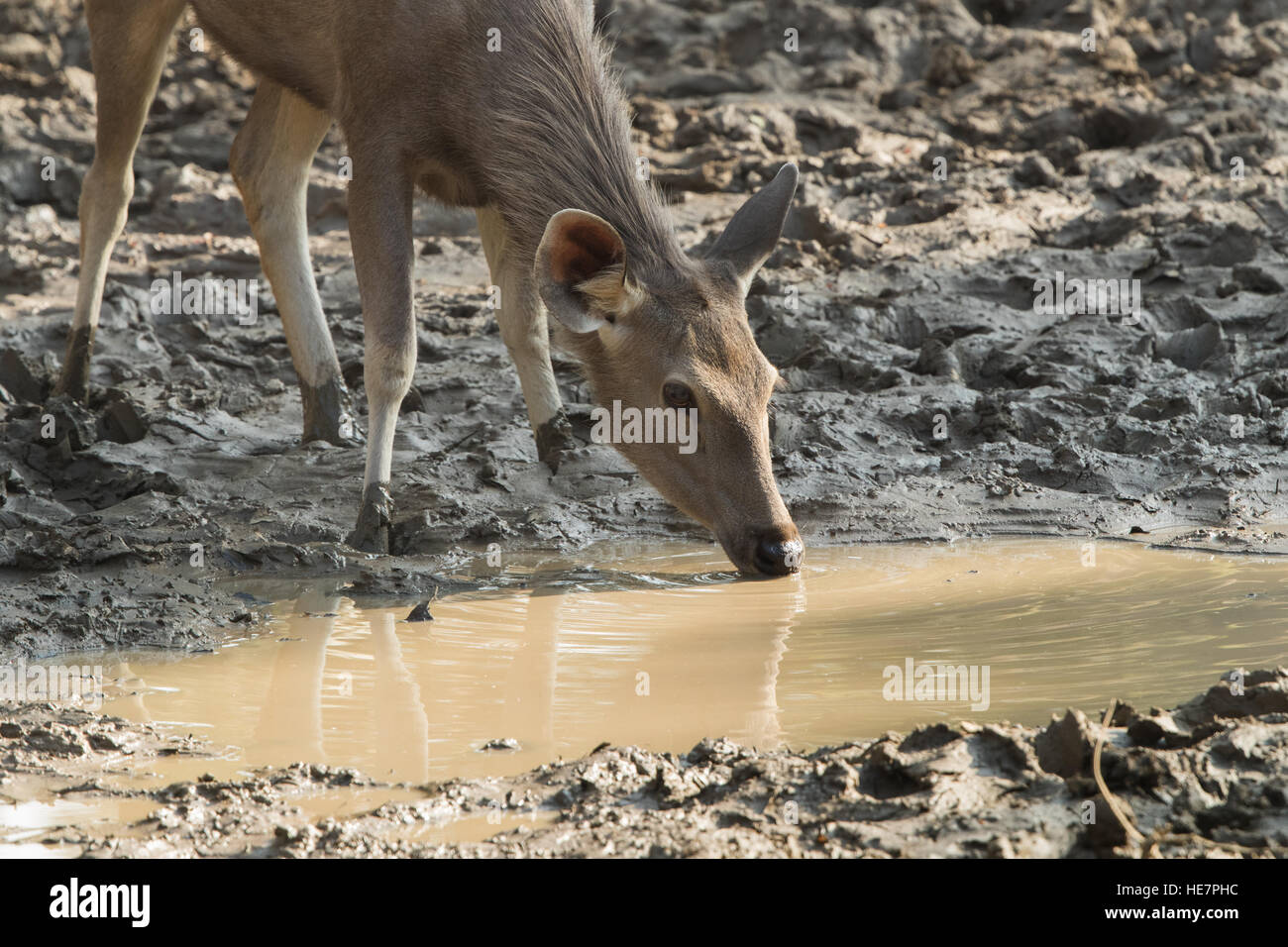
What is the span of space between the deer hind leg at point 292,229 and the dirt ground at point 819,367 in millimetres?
321

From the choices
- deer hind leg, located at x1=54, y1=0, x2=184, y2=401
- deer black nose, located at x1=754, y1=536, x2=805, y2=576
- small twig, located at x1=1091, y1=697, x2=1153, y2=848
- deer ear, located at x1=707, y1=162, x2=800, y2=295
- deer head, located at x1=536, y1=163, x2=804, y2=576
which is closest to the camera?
small twig, located at x1=1091, y1=697, x2=1153, y2=848

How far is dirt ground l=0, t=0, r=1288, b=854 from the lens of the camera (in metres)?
3.39

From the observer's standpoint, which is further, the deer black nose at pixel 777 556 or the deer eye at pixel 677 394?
the deer eye at pixel 677 394

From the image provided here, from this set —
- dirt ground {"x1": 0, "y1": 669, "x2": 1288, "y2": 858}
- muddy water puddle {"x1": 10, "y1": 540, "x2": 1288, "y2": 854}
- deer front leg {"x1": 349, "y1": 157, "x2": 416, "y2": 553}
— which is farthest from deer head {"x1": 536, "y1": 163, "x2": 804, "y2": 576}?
dirt ground {"x1": 0, "y1": 669, "x2": 1288, "y2": 858}

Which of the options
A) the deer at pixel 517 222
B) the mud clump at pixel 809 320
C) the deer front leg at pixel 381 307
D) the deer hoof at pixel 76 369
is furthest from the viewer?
the deer hoof at pixel 76 369

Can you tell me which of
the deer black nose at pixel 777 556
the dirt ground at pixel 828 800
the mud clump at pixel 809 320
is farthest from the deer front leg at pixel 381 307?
the dirt ground at pixel 828 800

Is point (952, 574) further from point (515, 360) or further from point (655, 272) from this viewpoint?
point (515, 360)

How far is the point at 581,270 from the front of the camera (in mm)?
5719

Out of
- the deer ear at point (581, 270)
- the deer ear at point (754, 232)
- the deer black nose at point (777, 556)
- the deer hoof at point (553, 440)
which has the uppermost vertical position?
the deer ear at point (754, 232)

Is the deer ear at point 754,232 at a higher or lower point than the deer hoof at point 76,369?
higher

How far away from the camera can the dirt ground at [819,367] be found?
11.1 ft

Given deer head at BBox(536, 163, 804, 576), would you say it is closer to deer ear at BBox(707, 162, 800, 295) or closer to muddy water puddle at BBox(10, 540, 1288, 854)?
deer ear at BBox(707, 162, 800, 295)

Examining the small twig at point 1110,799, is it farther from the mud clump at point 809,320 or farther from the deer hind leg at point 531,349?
the deer hind leg at point 531,349
